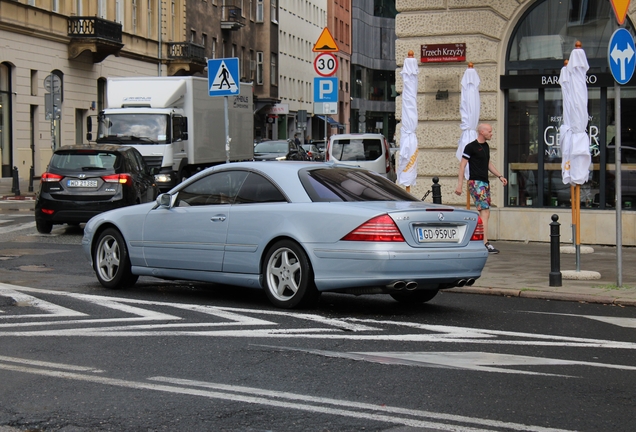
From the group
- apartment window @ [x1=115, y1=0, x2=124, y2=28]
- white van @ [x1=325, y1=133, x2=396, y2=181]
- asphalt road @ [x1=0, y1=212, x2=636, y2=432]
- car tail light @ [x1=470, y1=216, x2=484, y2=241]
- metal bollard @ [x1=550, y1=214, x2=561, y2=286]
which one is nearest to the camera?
asphalt road @ [x1=0, y1=212, x2=636, y2=432]

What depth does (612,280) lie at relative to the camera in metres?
12.6

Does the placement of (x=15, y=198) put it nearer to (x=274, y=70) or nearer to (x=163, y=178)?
(x=163, y=178)

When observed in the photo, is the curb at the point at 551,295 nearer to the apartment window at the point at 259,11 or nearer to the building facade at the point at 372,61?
the apartment window at the point at 259,11

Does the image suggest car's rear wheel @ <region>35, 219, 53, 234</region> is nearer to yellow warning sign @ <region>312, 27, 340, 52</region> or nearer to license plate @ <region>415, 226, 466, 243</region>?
yellow warning sign @ <region>312, 27, 340, 52</region>

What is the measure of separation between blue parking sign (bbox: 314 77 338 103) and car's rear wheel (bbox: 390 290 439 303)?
11130 millimetres

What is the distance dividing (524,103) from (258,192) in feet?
28.6

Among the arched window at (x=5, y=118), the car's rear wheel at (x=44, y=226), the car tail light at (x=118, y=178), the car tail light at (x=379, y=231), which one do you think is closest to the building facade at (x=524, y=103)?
the car tail light at (x=118, y=178)

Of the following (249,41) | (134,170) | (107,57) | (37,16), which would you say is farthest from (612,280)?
(249,41)

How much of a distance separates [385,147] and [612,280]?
17.0 meters

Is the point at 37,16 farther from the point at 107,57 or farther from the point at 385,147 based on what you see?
the point at 385,147

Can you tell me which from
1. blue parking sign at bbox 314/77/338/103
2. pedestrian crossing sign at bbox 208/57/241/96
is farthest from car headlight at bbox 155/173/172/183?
pedestrian crossing sign at bbox 208/57/241/96

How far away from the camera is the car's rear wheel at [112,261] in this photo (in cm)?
1149

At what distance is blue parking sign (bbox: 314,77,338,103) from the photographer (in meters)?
21.5

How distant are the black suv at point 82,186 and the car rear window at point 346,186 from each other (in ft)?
32.1
